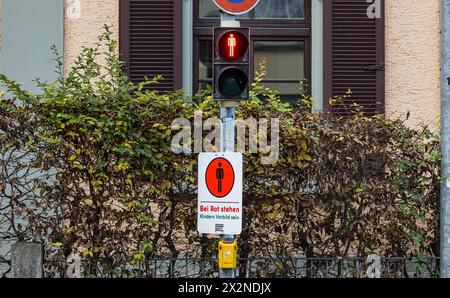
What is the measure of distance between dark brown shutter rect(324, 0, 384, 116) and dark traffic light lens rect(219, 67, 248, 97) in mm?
4245

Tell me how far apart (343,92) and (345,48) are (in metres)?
0.63

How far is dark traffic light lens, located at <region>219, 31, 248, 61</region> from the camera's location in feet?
24.1

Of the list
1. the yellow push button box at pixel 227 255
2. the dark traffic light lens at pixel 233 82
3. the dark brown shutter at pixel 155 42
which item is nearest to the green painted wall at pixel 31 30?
the dark brown shutter at pixel 155 42

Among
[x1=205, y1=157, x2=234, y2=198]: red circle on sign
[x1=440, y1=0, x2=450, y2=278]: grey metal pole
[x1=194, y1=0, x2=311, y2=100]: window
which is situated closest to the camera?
[x1=205, y1=157, x2=234, y2=198]: red circle on sign

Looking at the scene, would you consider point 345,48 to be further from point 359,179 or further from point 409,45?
point 359,179

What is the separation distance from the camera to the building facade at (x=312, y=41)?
441 inches

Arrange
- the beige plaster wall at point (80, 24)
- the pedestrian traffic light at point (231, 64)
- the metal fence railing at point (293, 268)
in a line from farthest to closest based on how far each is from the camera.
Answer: the beige plaster wall at point (80, 24), the metal fence railing at point (293, 268), the pedestrian traffic light at point (231, 64)

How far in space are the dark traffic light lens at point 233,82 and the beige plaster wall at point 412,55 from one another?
4.51 meters

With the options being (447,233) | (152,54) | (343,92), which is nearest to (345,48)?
(343,92)

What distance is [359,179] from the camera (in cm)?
880

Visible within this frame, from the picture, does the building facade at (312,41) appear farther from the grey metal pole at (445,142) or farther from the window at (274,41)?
the grey metal pole at (445,142)

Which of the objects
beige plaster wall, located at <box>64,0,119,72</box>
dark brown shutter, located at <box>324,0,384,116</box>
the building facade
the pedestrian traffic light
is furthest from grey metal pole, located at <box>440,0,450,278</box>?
beige plaster wall, located at <box>64,0,119,72</box>

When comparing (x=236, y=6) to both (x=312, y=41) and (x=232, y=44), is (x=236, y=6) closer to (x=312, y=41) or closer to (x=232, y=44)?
(x=232, y=44)

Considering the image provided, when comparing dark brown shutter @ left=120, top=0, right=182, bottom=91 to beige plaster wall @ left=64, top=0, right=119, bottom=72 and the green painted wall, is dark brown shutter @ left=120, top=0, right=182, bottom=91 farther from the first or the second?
the green painted wall
